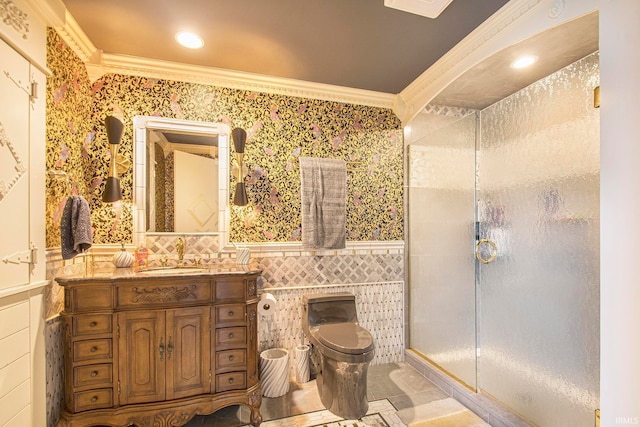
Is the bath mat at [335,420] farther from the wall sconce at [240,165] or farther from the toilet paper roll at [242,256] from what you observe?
the wall sconce at [240,165]

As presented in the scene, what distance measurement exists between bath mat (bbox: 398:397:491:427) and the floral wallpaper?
1377 mm

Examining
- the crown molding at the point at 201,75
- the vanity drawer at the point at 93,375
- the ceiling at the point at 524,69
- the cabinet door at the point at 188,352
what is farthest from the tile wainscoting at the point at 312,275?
the ceiling at the point at 524,69

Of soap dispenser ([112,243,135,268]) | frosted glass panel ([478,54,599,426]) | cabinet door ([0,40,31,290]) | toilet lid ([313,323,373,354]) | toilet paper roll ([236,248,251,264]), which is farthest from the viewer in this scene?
toilet paper roll ([236,248,251,264])

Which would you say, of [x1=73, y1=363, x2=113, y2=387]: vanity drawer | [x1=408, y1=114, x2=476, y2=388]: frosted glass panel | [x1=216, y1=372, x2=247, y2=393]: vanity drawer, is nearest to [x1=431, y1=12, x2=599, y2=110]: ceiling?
[x1=408, y1=114, x2=476, y2=388]: frosted glass panel

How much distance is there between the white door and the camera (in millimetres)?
2363

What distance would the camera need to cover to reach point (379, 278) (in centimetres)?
281

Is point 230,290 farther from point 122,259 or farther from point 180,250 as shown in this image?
point 122,259

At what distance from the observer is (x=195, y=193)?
7.84 ft

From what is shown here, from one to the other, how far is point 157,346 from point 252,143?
5.37 feet

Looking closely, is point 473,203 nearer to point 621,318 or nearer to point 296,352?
point 621,318

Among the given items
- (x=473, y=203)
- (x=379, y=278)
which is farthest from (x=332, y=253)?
(x=473, y=203)

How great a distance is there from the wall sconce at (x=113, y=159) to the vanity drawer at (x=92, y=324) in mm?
805

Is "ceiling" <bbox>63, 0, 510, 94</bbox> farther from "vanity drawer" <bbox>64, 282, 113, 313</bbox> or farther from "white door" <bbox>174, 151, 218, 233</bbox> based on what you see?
"vanity drawer" <bbox>64, 282, 113, 313</bbox>

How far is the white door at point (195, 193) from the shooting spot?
2.36 metres
